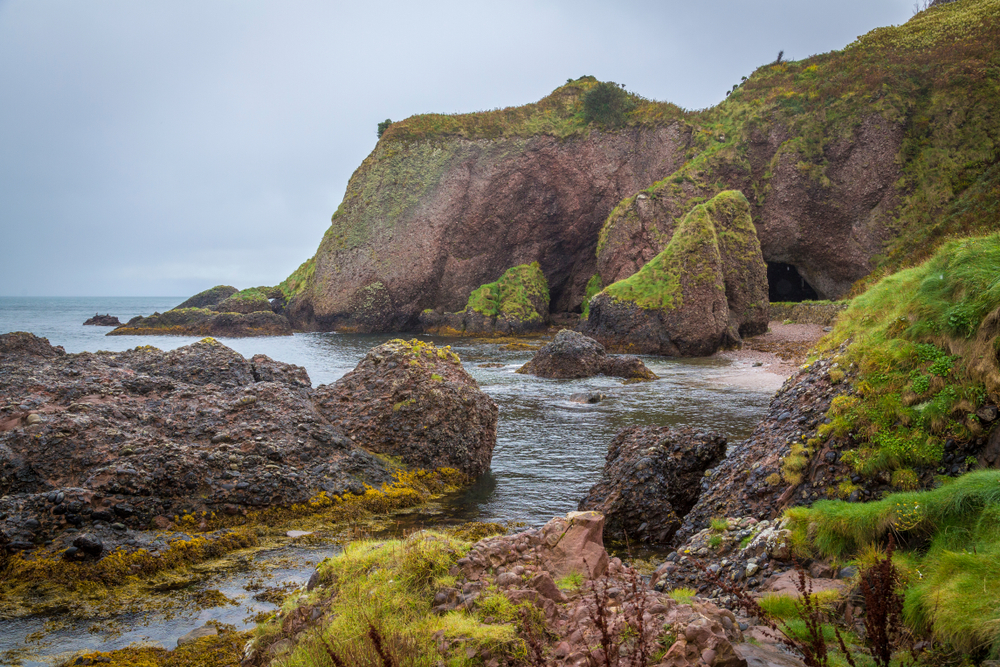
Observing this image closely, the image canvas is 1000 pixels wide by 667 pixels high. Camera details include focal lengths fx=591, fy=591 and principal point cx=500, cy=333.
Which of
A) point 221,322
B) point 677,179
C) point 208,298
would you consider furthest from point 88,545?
point 208,298

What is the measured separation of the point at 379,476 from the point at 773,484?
717 cm

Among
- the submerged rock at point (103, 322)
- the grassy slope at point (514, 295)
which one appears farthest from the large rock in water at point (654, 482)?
the submerged rock at point (103, 322)

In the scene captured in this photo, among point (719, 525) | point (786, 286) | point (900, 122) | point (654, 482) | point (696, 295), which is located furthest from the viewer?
point (786, 286)

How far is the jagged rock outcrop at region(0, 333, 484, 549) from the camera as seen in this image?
8695 mm

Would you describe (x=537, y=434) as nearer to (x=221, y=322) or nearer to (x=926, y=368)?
(x=926, y=368)

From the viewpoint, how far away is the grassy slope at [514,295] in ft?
192

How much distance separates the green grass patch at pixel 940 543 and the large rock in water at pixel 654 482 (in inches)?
127

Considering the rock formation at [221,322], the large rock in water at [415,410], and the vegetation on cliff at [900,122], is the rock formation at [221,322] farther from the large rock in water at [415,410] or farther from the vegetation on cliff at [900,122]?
the large rock in water at [415,410]

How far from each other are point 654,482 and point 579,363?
19.3 metres

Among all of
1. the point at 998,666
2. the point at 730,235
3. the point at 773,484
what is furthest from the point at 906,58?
the point at 998,666

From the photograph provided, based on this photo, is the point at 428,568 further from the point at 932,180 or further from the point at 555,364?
the point at 932,180

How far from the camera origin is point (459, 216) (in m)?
67.2

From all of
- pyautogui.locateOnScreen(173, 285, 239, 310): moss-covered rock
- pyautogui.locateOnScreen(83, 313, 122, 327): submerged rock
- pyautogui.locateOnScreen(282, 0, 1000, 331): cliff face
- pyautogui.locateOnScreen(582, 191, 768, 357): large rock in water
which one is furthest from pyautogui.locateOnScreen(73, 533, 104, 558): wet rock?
pyautogui.locateOnScreen(173, 285, 239, 310): moss-covered rock

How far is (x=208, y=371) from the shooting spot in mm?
14383
